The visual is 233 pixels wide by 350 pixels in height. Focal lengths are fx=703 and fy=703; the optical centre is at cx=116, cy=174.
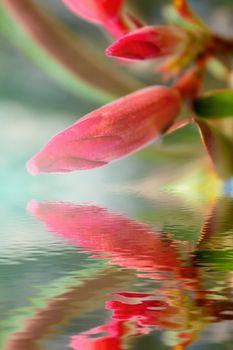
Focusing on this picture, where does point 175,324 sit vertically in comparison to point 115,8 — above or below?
below

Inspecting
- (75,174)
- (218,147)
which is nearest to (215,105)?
(218,147)

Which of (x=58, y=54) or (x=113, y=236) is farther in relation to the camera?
(x=58, y=54)

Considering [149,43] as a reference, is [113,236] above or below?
below

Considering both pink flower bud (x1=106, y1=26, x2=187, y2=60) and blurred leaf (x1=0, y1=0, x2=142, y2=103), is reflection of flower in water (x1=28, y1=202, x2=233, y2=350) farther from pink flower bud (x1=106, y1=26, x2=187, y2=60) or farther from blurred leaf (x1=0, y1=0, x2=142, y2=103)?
blurred leaf (x1=0, y1=0, x2=142, y2=103)

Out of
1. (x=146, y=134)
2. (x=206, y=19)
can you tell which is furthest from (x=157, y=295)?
(x=206, y=19)

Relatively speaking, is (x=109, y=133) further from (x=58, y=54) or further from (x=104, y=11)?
(x=58, y=54)

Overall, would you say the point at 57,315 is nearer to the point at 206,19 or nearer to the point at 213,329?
the point at 213,329
